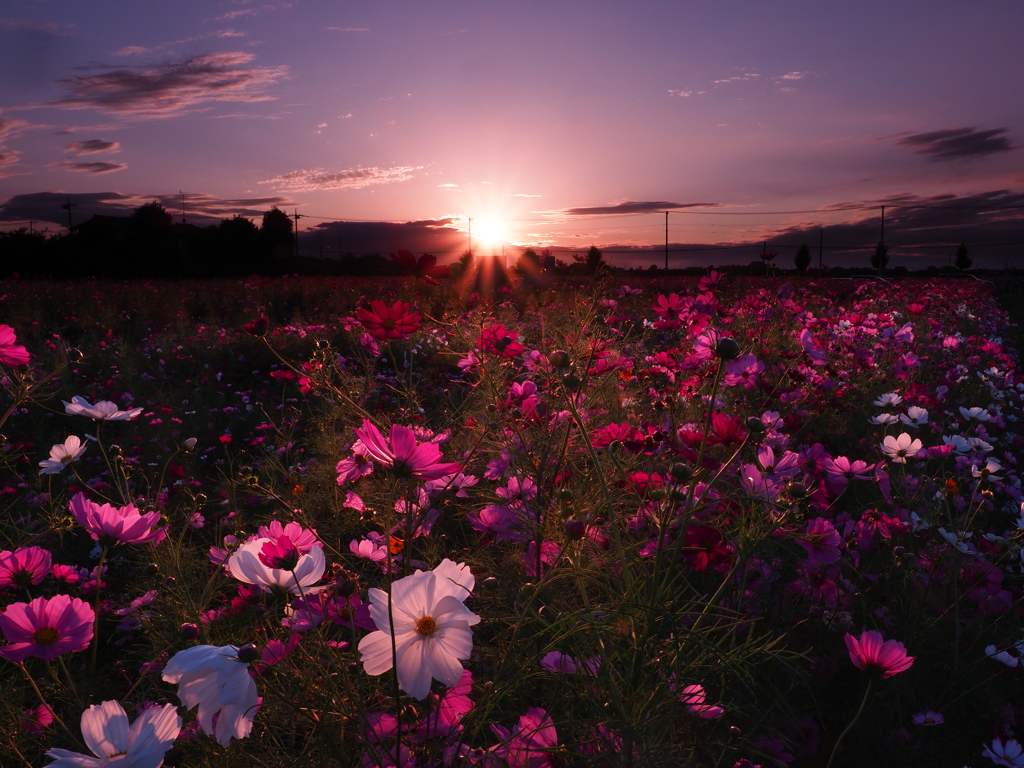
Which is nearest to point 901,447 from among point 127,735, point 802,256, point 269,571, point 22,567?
point 269,571

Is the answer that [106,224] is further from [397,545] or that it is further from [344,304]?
[397,545]

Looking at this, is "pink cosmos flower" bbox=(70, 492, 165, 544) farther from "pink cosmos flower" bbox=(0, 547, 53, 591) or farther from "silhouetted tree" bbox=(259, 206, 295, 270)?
"silhouetted tree" bbox=(259, 206, 295, 270)

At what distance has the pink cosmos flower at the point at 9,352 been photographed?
99 cm

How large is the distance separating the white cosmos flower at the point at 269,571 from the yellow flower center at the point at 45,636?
27 cm

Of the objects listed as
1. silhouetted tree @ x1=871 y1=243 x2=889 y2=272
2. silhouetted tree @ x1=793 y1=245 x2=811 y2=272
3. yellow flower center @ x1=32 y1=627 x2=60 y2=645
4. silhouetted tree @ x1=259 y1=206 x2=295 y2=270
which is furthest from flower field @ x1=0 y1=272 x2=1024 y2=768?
silhouetted tree @ x1=793 y1=245 x2=811 y2=272

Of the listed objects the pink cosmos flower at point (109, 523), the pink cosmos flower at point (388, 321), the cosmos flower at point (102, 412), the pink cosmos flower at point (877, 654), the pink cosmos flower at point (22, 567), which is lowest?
the pink cosmos flower at point (877, 654)

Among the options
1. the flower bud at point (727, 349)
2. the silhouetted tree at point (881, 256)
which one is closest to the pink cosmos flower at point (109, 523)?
the flower bud at point (727, 349)

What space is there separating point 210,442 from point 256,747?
2927 millimetres

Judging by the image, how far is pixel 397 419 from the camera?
1906 millimetres

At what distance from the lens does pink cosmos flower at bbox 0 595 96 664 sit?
0.81 metres

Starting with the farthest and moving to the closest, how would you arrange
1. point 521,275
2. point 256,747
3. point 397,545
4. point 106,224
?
point 106,224 → point 521,275 → point 397,545 → point 256,747

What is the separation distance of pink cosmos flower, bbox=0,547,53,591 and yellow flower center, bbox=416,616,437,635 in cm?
67

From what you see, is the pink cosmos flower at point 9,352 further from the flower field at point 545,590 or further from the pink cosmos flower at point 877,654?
the pink cosmos flower at point 877,654

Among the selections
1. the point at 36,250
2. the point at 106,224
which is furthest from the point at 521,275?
the point at 106,224
